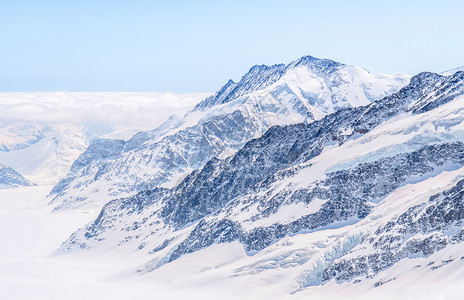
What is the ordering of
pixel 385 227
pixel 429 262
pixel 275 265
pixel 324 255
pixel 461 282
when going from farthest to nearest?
pixel 275 265 → pixel 324 255 → pixel 385 227 → pixel 429 262 → pixel 461 282

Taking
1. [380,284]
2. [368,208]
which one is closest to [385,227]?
[380,284]

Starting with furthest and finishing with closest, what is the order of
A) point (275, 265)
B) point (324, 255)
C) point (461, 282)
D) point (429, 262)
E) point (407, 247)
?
point (275, 265), point (324, 255), point (407, 247), point (429, 262), point (461, 282)

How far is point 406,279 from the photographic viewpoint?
5492 inches

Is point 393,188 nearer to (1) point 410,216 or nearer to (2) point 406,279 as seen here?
(1) point 410,216

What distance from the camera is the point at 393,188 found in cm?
19438

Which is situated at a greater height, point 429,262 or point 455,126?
point 455,126

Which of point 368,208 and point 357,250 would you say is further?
point 368,208

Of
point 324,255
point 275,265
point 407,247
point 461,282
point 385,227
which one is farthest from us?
point 275,265

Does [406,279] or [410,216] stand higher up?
[410,216]

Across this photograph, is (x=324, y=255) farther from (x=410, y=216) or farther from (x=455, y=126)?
(x=455, y=126)

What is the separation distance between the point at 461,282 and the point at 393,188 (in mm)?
73510

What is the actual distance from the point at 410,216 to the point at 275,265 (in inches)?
2084

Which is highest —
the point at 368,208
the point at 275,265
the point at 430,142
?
the point at 430,142

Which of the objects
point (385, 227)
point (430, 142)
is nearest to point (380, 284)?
point (385, 227)
